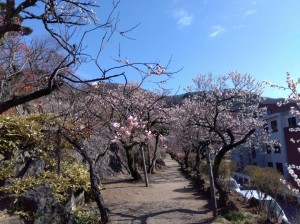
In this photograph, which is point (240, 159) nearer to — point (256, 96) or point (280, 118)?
point (280, 118)

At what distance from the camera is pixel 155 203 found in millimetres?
12828

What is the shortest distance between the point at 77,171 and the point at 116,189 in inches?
137

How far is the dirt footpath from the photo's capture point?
10.4m

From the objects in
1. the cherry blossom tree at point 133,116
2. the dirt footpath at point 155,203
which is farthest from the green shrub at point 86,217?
the cherry blossom tree at point 133,116

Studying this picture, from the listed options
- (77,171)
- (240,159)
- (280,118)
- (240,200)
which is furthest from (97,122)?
(240,159)

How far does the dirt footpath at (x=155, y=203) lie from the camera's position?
10.4m

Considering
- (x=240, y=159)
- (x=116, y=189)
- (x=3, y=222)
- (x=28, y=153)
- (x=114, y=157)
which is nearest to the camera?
(x=3, y=222)

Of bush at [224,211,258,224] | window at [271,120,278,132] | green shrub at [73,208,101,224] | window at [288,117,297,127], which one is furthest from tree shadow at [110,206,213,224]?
window at [271,120,278,132]

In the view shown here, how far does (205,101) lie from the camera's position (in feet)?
62.1

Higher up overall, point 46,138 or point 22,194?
point 46,138

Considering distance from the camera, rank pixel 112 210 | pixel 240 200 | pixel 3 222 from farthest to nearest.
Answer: pixel 240 200, pixel 112 210, pixel 3 222

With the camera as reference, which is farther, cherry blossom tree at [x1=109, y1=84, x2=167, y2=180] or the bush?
the bush

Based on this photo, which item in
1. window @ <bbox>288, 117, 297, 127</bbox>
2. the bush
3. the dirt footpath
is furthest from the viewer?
window @ <bbox>288, 117, 297, 127</bbox>

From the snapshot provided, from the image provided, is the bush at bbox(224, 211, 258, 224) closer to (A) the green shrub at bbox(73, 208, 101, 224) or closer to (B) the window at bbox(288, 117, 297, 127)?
(A) the green shrub at bbox(73, 208, 101, 224)
